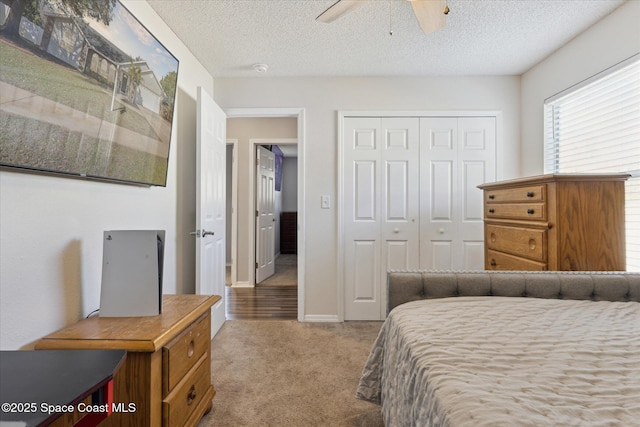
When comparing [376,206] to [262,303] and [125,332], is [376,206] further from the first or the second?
[125,332]

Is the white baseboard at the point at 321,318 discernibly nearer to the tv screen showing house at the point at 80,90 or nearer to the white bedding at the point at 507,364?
the white bedding at the point at 507,364

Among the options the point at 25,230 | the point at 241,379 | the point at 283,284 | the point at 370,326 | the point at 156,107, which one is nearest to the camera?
the point at 25,230

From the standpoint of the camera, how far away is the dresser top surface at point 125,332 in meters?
1.11

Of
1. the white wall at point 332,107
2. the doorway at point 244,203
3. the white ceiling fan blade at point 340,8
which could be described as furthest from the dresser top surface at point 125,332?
the doorway at point 244,203

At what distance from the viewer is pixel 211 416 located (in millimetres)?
1710

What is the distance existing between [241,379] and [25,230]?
151 cm

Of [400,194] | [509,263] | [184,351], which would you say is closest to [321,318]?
[400,194]

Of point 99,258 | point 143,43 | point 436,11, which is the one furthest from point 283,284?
point 436,11

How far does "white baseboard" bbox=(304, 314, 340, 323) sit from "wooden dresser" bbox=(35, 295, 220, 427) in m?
1.65

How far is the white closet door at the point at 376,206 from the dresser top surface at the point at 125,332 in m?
1.96

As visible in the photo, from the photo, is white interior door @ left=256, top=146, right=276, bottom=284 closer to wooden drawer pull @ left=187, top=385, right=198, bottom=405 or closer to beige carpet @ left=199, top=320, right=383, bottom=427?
beige carpet @ left=199, top=320, right=383, bottom=427

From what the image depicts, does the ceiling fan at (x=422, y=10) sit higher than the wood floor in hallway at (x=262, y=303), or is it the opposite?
the ceiling fan at (x=422, y=10)

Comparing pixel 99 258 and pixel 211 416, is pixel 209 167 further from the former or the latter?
pixel 211 416

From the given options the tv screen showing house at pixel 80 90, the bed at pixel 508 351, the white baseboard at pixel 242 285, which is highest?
the tv screen showing house at pixel 80 90
